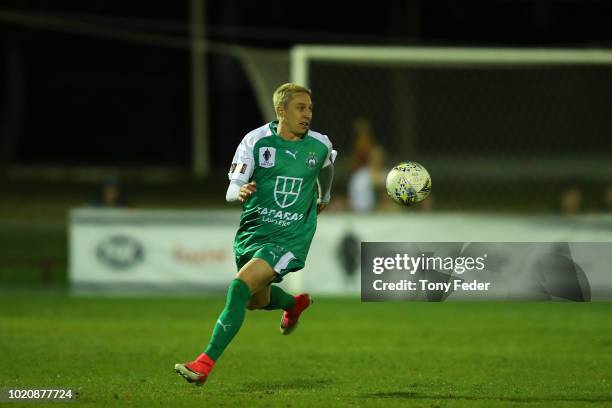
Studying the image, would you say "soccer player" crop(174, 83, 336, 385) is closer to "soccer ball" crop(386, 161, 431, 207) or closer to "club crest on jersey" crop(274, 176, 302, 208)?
"club crest on jersey" crop(274, 176, 302, 208)

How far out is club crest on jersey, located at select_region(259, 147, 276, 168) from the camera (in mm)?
8727

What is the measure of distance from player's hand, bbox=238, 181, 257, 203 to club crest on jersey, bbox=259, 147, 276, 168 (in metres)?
0.37

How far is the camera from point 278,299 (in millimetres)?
9570

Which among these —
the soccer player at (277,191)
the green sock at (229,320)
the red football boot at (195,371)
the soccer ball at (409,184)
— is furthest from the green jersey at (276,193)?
the red football boot at (195,371)

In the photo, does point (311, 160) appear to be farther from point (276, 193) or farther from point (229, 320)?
point (229, 320)

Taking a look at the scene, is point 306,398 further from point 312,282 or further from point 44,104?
point 44,104

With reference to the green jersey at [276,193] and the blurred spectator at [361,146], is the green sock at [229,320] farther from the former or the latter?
the blurred spectator at [361,146]

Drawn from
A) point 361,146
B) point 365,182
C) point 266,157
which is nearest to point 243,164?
point 266,157

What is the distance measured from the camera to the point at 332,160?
9.22 metres

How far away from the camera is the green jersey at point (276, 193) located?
8742 millimetres

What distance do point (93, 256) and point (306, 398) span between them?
9185 millimetres

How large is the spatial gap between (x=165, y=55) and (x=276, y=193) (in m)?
41.8

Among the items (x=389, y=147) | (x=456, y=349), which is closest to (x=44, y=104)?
(x=389, y=147)

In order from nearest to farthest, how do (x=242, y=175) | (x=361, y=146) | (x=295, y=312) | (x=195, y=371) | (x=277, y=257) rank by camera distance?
(x=195, y=371) < (x=242, y=175) < (x=277, y=257) < (x=295, y=312) < (x=361, y=146)
